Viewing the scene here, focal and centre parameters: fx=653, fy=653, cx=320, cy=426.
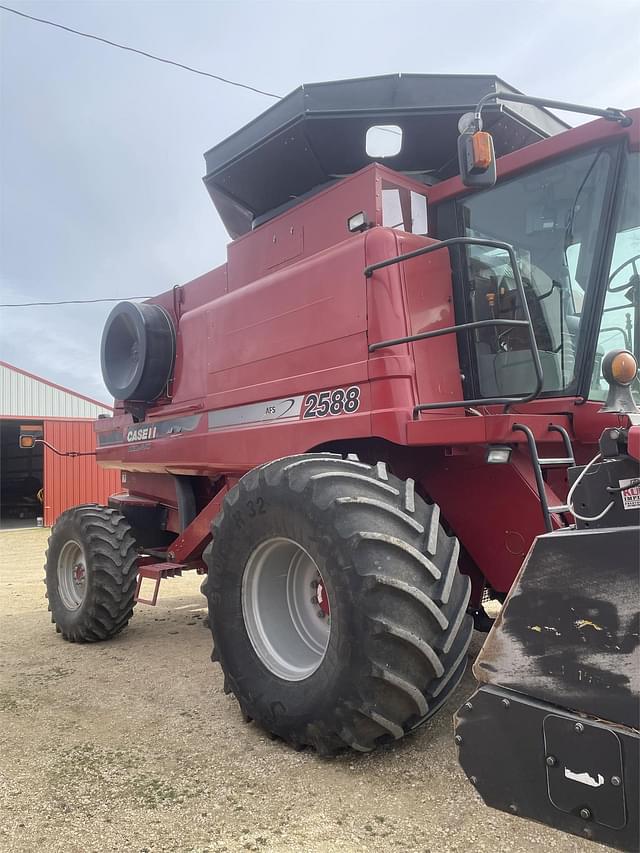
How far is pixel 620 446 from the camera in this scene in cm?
221

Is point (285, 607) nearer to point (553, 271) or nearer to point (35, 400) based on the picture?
point (553, 271)

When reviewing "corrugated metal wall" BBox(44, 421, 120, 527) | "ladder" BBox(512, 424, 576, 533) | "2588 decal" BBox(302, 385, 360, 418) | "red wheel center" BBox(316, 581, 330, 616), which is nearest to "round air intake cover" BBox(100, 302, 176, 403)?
"2588 decal" BBox(302, 385, 360, 418)

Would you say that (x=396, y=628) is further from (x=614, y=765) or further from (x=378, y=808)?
(x=614, y=765)

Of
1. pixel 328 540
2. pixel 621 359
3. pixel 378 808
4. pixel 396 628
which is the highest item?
pixel 621 359

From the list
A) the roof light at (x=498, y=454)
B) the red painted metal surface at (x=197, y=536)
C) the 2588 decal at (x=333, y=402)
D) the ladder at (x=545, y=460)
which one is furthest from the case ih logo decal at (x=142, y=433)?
the ladder at (x=545, y=460)

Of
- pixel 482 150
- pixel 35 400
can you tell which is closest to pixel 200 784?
pixel 482 150

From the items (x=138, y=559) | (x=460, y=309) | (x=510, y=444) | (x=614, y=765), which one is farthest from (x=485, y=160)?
(x=138, y=559)

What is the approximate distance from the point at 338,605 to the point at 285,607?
854mm

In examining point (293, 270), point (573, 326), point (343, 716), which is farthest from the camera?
point (293, 270)

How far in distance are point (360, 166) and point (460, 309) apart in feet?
4.30

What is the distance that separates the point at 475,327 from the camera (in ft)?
9.61

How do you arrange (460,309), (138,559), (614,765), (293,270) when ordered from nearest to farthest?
(614,765) < (460,309) < (293,270) < (138,559)

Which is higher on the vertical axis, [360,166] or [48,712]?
[360,166]

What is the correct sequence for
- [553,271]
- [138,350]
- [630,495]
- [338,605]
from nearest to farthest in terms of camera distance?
1. [630,495]
2. [338,605]
3. [553,271]
4. [138,350]
